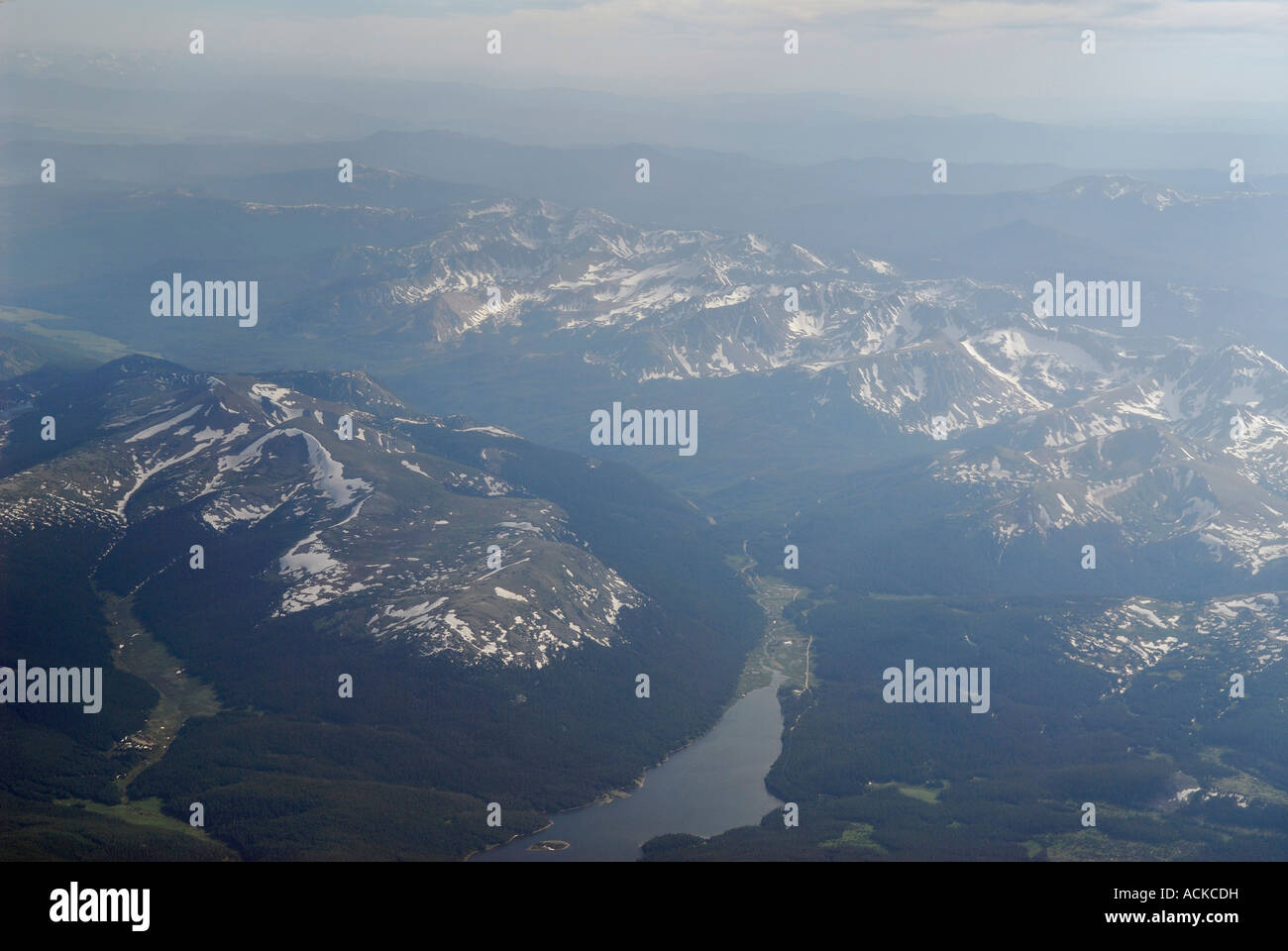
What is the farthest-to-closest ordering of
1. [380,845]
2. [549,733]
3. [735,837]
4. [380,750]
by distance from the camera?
1. [549,733]
2. [380,750]
3. [735,837]
4. [380,845]

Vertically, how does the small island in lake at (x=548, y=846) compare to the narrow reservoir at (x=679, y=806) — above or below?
below

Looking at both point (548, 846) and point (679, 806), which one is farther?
point (679, 806)

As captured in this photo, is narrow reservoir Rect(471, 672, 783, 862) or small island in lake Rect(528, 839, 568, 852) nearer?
small island in lake Rect(528, 839, 568, 852)

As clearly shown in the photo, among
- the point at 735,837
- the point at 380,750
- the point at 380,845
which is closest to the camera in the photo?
the point at 380,845

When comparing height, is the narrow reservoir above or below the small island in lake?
above

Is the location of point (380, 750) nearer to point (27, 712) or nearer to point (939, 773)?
point (27, 712)

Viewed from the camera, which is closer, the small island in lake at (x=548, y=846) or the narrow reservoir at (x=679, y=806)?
the small island in lake at (x=548, y=846)

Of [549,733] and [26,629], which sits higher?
[26,629]

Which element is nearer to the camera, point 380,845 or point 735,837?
point 380,845

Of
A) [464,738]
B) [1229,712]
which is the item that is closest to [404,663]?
[464,738]

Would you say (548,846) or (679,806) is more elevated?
(679,806)

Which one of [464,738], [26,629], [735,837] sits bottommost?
[735,837]
